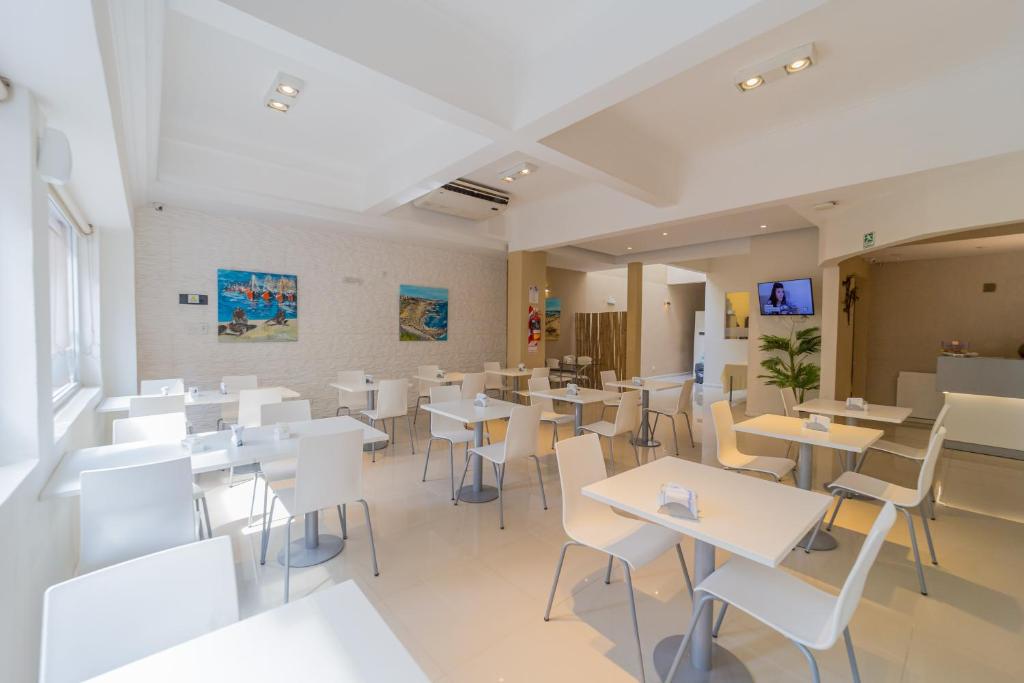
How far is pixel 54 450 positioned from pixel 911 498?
4571 millimetres

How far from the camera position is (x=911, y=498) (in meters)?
2.46

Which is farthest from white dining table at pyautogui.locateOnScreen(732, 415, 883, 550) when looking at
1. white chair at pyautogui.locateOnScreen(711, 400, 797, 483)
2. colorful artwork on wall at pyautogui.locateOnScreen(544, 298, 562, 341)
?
colorful artwork on wall at pyautogui.locateOnScreen(544, 298, 562, 341)

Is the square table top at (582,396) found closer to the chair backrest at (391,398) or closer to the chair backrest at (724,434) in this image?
the chair backrest at (724,434)

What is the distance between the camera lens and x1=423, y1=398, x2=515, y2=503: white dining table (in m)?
3.45

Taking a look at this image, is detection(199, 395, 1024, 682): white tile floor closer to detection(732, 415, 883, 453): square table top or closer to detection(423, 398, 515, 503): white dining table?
detection(423, 398, 515, 503): white dining table

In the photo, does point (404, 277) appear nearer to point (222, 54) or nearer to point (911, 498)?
point (222, 54)

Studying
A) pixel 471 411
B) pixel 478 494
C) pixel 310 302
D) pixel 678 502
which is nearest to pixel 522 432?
pixel 471 411

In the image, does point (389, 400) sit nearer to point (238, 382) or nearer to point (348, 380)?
point (348, 380)

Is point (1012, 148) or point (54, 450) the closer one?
point (54, 450)

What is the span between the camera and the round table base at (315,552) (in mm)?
2588

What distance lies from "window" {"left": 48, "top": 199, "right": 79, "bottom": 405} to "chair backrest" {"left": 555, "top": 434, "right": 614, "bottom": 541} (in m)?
3.23

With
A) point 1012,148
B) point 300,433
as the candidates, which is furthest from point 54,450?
point 1012,148

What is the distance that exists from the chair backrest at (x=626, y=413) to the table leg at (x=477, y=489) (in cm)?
133

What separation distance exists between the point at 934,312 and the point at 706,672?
27.5 ft
